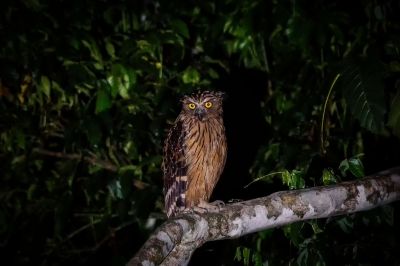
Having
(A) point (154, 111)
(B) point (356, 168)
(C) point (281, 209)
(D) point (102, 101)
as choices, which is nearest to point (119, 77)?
(D) point (102, 101)

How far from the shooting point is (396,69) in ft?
7.96

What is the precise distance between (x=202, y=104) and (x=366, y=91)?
1.06 metres

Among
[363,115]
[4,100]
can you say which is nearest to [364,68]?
[363,115]

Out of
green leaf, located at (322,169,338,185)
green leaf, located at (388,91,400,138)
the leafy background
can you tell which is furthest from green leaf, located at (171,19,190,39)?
green leaf, located at (388,91,400,138)

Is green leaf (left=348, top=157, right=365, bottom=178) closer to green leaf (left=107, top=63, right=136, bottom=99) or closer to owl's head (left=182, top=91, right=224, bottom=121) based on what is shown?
owl's head (left=182, top=91, right=224, bottom=121)

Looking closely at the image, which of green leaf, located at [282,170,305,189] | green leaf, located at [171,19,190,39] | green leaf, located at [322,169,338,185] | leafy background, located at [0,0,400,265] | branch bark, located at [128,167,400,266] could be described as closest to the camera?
branch bark, located at [128,167,400,266]

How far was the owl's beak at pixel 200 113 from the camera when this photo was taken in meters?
2.91

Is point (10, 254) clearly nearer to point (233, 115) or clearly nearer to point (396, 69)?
point (233, 115)

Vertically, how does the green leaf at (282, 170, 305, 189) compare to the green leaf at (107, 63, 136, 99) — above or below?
below

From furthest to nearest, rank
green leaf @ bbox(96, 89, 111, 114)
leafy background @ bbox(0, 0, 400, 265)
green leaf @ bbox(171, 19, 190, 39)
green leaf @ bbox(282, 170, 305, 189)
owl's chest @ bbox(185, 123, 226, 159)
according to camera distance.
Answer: green leaf @ bbox(171, 19, 190, 39), leafy background @ bbox(0, 0, 400, 265), green leaf @ bbox(96, 89, 111, 114), owl's chest @ bbox(185, 123, 226, 159), green leaf @ bbox(282, 170, 305, 189)

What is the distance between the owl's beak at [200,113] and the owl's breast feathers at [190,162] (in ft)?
0.09

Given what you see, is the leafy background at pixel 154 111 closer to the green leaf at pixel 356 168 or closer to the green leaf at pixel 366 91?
the green leaf at pixel 366 91

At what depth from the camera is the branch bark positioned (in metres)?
1.96

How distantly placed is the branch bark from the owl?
0.77 m
